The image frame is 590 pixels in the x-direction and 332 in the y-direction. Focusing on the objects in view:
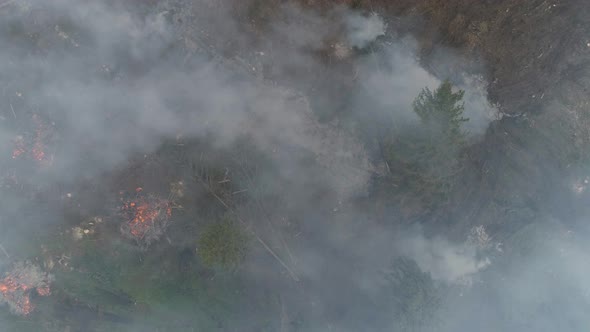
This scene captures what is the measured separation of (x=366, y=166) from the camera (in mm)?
15711

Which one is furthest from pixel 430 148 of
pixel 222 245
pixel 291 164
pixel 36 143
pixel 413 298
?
pixel 36 143

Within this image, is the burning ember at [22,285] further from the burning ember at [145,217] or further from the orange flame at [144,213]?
the orange flame at [144,213]

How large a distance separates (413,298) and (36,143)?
1670 centimetres

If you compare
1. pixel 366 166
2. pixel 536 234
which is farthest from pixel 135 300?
pixel 536 234

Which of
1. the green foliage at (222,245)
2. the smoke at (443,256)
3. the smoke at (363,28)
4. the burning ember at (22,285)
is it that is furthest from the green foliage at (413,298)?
the burning ember at (22,285)

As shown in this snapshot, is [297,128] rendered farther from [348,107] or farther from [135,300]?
[135,300]

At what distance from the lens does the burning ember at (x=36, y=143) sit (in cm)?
1559

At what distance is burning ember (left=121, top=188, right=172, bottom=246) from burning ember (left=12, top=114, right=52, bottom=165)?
13.0ft

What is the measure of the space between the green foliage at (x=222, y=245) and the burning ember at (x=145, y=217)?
1980 mm

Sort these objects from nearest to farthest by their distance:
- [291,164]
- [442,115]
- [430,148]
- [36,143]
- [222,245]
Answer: [442,115]
[430,148]
[222,245]
[36,143]
[291,164]

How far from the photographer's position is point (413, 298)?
14.8 metres

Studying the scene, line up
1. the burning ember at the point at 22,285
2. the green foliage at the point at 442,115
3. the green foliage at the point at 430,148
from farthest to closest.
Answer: the burning ember at the point at 22,285, the green foliage at the point at 430,148, the green foliage at the point at 442,115

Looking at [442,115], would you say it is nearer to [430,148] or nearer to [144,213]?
[430,148]

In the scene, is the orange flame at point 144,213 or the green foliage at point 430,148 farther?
the orange flame at point 144,213
